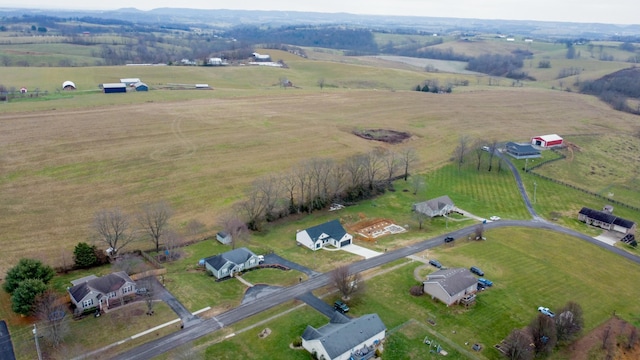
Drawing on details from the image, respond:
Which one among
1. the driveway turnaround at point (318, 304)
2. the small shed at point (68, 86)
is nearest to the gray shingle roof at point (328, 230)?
the driveway turnaround at point (318, 304)

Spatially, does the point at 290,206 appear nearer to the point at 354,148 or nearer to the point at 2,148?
the point at 354,148

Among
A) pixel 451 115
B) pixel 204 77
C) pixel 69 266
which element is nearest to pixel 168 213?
pixel 69 266

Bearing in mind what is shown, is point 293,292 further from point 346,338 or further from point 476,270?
point 476,270

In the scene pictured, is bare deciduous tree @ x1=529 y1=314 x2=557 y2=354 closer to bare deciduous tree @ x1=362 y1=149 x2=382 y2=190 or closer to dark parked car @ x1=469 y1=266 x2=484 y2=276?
dark parked car @ x1=469 y1=266 x2=484 y2=276

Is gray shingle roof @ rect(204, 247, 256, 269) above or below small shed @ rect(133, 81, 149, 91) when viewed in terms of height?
below

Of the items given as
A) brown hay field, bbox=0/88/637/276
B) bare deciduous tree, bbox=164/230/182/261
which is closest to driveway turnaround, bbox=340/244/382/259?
brown hay field, bbox=0/88/637/276

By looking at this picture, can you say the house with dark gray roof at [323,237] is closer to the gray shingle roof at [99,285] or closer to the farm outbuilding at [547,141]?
the gray shingle roof at [99,285]
